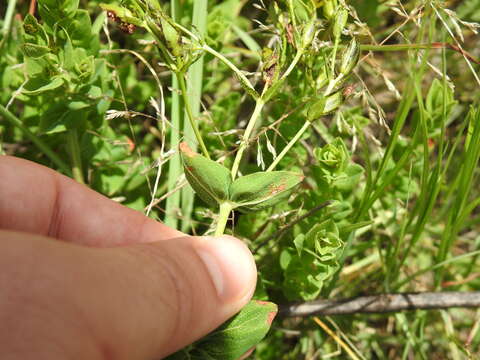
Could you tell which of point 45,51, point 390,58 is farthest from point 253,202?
point 390,58

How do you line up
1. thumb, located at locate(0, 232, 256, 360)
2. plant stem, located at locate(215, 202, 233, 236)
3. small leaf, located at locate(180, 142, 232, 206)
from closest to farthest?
thumb, located at locate(0, 232, 256, 360)
small leaf, located at locate(180, 142, 232, 206)
plant stem, located at locate(215, 202, 233, 236)

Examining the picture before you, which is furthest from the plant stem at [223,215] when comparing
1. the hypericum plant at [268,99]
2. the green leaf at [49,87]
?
the green leaf at [49,87]

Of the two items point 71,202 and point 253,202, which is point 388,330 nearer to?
point 253,202

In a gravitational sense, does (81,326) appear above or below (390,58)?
below

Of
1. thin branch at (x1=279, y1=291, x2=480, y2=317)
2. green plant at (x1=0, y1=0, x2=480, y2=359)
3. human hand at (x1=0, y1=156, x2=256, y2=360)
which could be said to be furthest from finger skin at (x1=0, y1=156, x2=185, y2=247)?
thin branch at (x1=279, y1=291, x2=480, y2=317)

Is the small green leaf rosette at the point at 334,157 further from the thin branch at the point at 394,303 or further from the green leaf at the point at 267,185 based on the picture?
the thin branch at the point at 394,303

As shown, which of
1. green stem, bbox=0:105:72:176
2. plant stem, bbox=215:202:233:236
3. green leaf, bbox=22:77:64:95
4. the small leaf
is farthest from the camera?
green stem, bbox=0:105:72:176

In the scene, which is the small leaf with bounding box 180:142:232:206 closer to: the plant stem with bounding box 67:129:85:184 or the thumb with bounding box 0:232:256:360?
the thumb with bounding box 0:232:256:360
